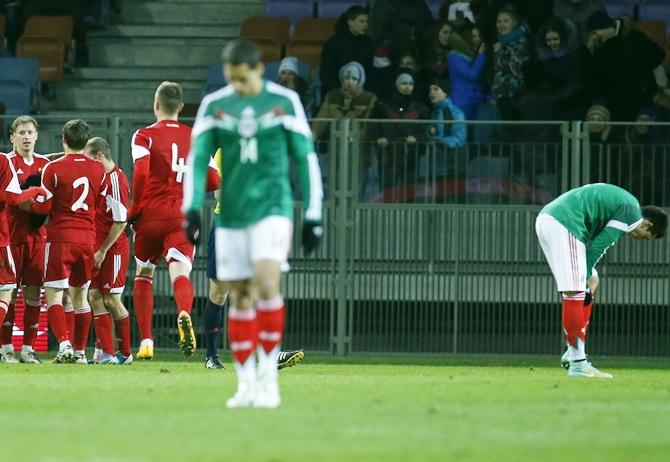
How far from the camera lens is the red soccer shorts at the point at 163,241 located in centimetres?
1466

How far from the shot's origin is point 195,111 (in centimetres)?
2092

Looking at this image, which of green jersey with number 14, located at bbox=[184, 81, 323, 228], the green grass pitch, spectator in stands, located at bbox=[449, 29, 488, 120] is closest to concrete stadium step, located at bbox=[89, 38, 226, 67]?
spectator in stands, located at bbox=[449, 29, 488, 120]

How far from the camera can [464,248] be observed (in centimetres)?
1877

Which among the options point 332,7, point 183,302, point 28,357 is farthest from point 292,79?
point 183,302

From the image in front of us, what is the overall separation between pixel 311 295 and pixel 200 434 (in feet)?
35.0

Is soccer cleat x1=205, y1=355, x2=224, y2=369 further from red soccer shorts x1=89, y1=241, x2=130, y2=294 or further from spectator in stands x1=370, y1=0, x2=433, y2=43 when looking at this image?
spectator in stands x1=370, y1=0, x2=433, y2=43

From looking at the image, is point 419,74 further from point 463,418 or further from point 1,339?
point 463,418

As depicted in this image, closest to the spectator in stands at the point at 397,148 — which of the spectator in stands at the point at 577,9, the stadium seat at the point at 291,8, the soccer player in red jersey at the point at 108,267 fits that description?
the soccer player in red jersey at the point at 108,267

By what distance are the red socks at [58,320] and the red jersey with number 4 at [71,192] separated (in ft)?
2.17

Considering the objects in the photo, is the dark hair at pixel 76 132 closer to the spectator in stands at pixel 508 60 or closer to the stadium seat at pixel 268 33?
the spectator in stands at pixel 508 60

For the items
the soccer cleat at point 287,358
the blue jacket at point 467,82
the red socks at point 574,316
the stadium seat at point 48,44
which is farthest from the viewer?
the stadium seat at point 48,44

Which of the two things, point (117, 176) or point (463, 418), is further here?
point (117, 176)

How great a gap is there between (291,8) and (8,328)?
9261mm

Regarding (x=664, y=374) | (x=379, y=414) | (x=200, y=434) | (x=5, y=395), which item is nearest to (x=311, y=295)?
(x=664, y=374)
